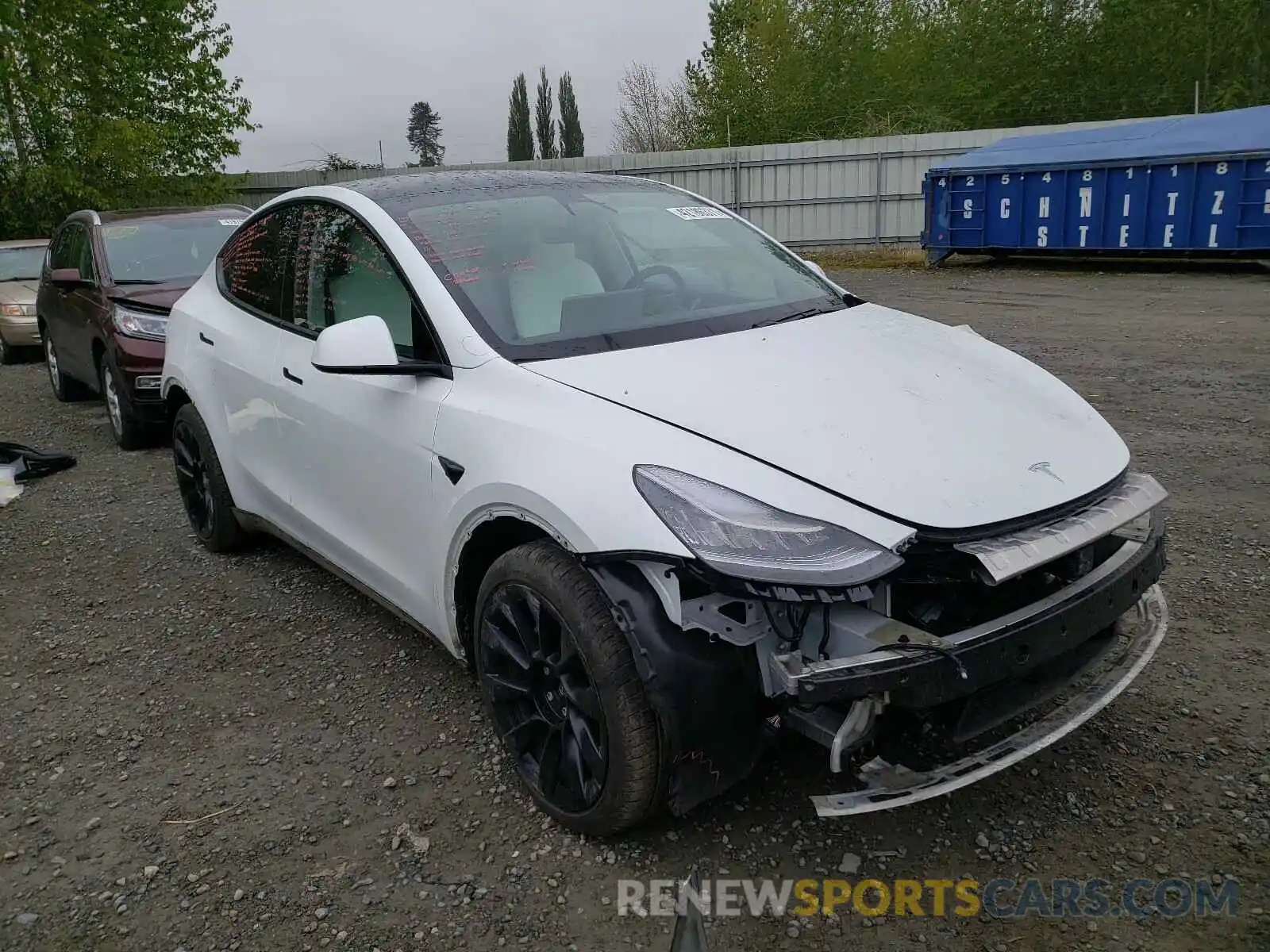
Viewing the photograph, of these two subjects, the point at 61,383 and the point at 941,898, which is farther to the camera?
the point at 61,383

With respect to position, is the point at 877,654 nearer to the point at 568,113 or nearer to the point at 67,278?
the point at 67,278

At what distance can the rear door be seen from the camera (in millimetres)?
3820

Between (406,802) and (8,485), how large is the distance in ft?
15.7

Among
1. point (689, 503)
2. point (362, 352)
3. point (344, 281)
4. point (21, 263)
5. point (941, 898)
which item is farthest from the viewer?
point (21, 263)

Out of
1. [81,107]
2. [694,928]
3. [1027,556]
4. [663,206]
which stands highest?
[81,107]

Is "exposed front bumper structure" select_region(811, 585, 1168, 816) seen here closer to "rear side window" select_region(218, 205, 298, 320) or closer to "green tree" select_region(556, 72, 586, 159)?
"rear side window" select_region(218, 205, 298, 320)

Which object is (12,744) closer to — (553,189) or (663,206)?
(553,189)

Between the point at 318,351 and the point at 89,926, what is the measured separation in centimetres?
154

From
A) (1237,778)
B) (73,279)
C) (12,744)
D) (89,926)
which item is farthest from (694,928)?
(73,279)

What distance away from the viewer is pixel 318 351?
2793 mm

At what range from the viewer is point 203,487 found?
467 centimetres

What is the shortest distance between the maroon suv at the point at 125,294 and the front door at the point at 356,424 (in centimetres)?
364

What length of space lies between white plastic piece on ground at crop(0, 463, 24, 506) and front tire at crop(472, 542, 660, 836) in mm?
4668

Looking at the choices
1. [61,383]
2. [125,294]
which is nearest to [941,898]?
[125,294]
